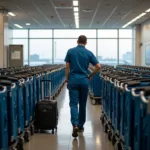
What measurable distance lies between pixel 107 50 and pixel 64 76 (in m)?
6.08

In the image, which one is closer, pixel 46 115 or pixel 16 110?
pixel 16 110

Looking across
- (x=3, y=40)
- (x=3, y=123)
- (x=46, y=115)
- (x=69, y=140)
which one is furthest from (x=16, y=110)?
(x=3, y=40)

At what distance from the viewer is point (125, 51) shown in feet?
75.7

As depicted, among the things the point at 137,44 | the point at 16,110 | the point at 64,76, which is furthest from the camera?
the point at 137,44

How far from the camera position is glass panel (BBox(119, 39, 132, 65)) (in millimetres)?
22516

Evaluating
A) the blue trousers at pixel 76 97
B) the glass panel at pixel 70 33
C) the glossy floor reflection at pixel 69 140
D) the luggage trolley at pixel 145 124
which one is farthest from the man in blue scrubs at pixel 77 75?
the glass panel at pixel 70 33

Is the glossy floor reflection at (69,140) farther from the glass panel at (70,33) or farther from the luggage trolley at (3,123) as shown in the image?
the glass panel at (70,33)

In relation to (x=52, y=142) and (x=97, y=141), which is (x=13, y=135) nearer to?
(x=52, y=142)

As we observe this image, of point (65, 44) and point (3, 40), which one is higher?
point (65, 44)

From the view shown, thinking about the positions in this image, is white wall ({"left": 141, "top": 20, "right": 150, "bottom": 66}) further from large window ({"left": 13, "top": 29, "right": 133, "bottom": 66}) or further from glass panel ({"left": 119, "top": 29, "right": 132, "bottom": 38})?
glass panel ({"left": 119, "top": 29, "right": 132, "bottom": 38})

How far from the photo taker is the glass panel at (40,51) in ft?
74.4

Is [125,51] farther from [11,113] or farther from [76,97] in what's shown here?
[11,113]

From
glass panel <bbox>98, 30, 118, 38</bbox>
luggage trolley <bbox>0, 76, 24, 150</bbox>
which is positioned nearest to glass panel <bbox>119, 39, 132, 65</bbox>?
glass panel <bbox>98, 30, 118, 38</bbox>

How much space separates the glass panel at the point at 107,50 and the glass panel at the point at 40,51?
3.73 meters
